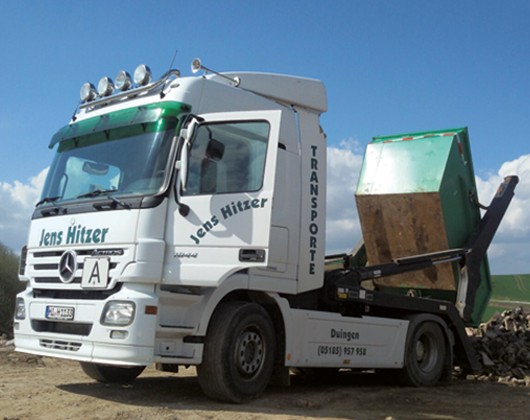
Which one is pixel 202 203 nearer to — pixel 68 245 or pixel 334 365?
pixel 68 245

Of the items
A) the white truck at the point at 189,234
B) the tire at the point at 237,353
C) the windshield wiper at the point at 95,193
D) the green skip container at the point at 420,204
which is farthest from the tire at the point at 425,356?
the windshield wiper at the point at 95,193

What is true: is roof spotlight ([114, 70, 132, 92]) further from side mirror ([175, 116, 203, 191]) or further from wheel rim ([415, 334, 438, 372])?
wheel rim ([415, 334, 438, 372])

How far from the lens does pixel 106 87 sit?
22.6 feet

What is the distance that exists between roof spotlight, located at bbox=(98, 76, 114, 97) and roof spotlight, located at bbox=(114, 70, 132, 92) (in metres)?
0.09

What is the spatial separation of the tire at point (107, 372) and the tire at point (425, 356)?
3428 millimetres

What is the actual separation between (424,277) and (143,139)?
511 centimetres

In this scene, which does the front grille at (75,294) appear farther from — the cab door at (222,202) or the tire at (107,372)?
the tire at (107,372)

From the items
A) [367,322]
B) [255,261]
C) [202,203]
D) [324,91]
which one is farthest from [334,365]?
[324,91]

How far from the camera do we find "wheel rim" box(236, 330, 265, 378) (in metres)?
6.08

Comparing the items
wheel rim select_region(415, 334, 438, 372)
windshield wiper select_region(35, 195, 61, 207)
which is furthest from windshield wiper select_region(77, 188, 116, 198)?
wheel rim select_region(415, 334, 438, 372)

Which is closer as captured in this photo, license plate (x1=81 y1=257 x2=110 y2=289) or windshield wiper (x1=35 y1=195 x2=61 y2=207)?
license plate (x1=81 y1=257 x2=110 y2=289)

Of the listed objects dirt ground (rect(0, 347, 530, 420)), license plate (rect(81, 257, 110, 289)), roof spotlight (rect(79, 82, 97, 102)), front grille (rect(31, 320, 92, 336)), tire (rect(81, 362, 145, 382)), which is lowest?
dirt ground (rect(0, 347, 530, 420))

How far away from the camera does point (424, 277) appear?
30.9ft

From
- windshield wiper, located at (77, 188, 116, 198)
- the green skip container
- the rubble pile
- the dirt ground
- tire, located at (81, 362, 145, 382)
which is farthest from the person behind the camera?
the rubble pile
